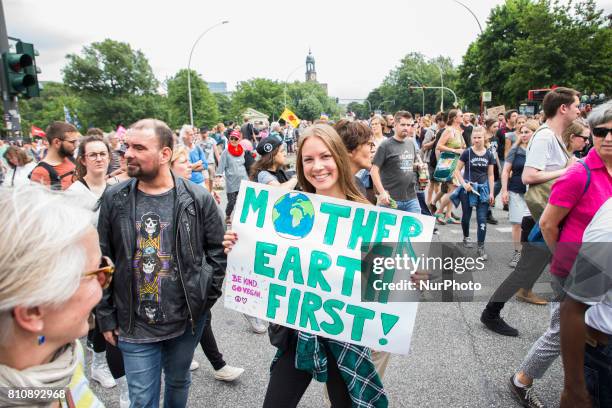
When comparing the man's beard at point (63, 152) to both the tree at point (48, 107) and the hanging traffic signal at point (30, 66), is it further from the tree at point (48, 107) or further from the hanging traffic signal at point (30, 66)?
the tree at point (48, 107)

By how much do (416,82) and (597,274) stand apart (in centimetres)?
8577

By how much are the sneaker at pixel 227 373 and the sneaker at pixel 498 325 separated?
2.34 metres

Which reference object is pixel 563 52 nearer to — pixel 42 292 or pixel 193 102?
pixel 42 292

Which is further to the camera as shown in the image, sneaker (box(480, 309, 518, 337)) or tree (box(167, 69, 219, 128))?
tree (box(167, 69, 219, 128))

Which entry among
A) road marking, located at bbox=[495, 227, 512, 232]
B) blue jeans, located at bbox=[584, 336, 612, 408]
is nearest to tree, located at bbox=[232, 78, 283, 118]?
road marking, located at bbox=[495, 227, 512, 232]

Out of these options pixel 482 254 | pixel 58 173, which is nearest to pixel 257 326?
pixel 58 173

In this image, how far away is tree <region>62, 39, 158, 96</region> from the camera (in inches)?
2165

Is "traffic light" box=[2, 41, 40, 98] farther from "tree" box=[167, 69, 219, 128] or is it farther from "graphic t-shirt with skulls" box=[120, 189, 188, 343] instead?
"tree" box=[167, 69, 219, 128]

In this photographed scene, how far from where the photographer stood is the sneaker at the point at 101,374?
3135mm

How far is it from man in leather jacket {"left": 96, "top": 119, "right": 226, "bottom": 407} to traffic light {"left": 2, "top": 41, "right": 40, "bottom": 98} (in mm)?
6419

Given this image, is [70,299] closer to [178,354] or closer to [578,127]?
[178,354]

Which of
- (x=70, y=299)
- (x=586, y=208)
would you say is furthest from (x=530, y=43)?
(x=70, y=299)

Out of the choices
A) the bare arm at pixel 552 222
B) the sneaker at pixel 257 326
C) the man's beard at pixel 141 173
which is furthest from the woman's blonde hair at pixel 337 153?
the sneaker at pixel 257 326

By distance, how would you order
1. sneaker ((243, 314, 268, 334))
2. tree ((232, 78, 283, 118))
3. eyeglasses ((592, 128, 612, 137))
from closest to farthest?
eyeglasses ((592, 128, 612, 137)) → sneaker ((243, 314, 268, 334)) → tree ((232, 78, 283, 118))
